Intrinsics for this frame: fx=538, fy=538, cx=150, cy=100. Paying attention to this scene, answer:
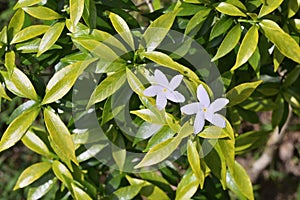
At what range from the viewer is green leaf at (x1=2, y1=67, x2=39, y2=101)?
941 millimetres

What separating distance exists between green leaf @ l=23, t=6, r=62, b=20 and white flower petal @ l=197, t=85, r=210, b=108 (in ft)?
1.05

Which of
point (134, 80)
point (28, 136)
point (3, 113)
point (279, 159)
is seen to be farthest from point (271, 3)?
point (279, 159)

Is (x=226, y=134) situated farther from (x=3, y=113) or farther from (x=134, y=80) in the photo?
(x=3, y=113)

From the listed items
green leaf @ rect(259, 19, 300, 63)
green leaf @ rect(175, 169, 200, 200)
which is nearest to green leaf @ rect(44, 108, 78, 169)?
green leaf @ rect(175, 169, 200, 200)

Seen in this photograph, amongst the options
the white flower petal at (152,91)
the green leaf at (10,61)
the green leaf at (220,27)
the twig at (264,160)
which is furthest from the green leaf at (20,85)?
the twig at (264,160)

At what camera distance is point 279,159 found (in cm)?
245

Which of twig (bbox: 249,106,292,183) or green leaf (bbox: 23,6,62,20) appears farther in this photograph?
twig (bbox: 249,106,292,183)

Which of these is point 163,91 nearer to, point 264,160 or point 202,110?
point 202,110

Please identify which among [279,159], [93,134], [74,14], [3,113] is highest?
[74,14]

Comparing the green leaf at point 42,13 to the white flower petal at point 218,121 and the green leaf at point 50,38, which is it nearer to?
the green leaf at point 50,38

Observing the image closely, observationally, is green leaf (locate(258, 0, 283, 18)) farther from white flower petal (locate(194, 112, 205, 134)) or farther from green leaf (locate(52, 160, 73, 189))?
green leaf (locate(52, 160, 73, 189))

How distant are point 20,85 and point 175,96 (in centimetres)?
29

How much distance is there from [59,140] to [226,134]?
0.92ft

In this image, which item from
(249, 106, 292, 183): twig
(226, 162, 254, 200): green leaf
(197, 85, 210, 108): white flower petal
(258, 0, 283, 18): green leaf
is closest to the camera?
(197, 85, 210, 108): white flower petal
